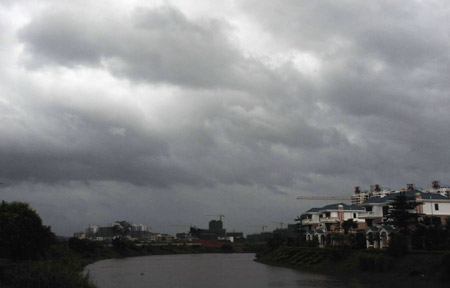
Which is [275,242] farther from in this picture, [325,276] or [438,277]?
[438,277]

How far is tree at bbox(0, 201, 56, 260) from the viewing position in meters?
80.9

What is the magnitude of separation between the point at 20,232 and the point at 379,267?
6831 centimetres

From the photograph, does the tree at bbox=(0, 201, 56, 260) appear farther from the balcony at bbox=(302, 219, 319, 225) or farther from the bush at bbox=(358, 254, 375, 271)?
the balcony at bbox=(302, 219, 319, 225)

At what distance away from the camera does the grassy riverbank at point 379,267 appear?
65812mm

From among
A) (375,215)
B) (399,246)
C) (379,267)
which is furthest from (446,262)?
(375,215)

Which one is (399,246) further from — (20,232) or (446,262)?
(20,232)

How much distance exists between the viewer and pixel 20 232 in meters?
81.6

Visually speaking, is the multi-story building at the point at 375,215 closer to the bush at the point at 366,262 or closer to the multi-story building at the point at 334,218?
the multi-story building at the point at 334,218

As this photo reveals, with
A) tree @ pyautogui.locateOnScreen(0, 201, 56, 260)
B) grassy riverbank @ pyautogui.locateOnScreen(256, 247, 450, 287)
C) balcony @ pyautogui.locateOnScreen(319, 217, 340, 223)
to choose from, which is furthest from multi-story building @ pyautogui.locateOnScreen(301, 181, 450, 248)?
tree @ pyautogui.locateOnScreen(0, 201, 56, 260)

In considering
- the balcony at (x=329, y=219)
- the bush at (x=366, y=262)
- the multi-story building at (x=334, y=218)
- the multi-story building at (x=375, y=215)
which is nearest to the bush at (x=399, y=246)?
the bush at (x=366, y=262)

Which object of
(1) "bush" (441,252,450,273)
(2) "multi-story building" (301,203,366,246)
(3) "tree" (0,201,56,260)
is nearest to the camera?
(1) "bush" (441,252,450,273)

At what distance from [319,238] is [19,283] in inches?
3882

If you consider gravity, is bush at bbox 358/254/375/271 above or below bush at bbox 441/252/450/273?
below

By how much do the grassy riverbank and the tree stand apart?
199 feet
